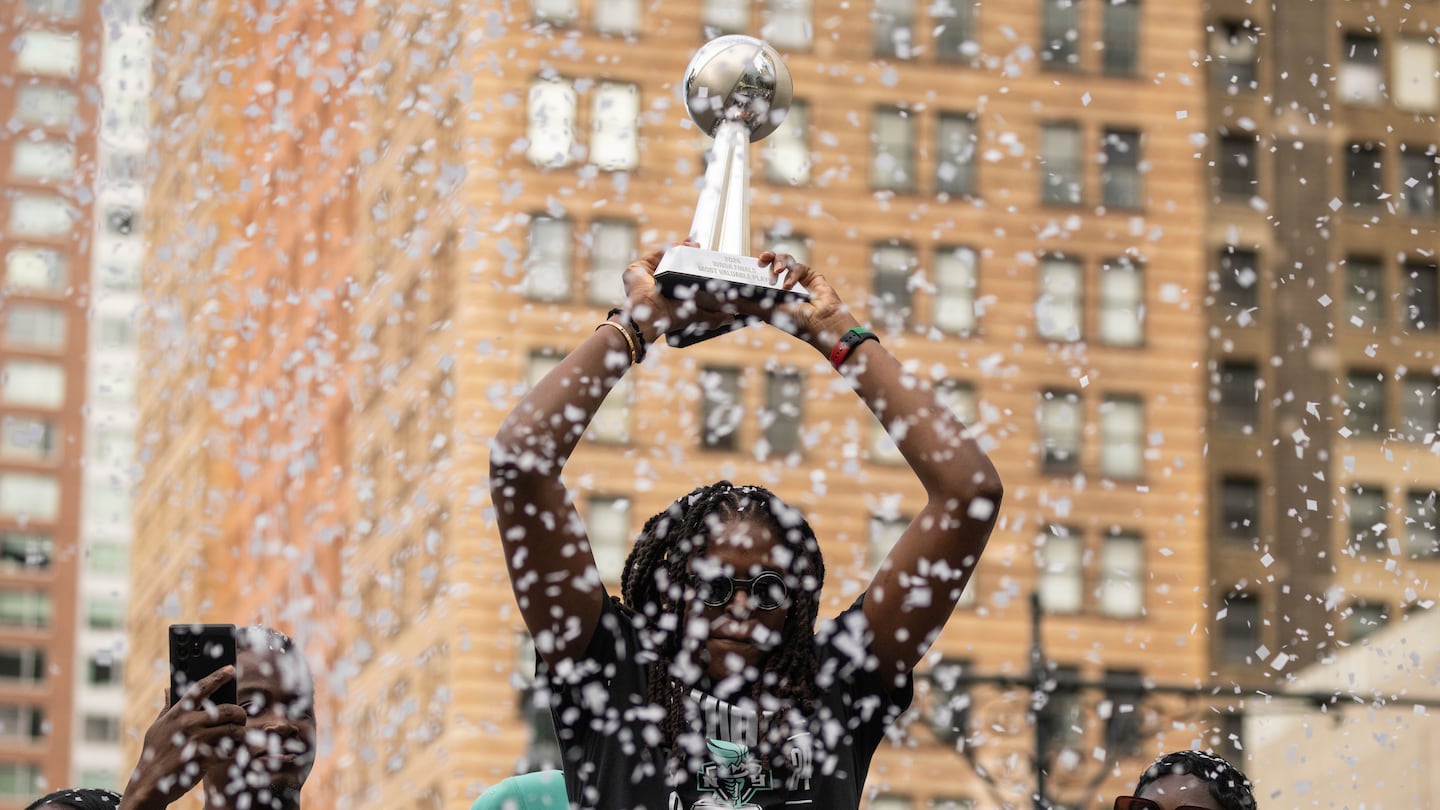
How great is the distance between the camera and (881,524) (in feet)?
144

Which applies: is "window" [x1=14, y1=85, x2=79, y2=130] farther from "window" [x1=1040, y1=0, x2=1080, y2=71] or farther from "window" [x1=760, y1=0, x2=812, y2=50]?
"window" [x1=760, y1=0, x2=812, y2=50]

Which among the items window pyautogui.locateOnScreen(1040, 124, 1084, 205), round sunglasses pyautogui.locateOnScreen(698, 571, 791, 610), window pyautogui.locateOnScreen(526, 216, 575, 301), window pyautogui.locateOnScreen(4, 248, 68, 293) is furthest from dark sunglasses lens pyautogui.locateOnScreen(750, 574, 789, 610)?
window pyautogui.locateOnScreen(4, 248, 68, 293)

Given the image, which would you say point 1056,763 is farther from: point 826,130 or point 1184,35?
point 1184,35

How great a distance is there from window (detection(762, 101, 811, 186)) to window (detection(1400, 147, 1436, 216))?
44.8ft

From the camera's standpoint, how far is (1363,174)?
5481cm

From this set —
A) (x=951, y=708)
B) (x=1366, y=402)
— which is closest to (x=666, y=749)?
(x=951, y=708)

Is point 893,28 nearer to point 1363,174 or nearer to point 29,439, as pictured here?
point 1363,174

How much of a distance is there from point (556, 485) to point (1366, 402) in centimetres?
5062

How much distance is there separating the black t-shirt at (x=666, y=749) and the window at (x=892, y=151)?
134ft

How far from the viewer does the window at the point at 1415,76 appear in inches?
2181

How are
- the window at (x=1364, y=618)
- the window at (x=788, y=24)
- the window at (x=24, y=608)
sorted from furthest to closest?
the window at (x=24, y=608) → the window at (x=1364, y=618) → the window at (x=788, y=24)

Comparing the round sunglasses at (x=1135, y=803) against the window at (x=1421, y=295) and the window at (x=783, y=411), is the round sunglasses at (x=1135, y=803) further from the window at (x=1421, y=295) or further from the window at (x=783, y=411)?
the window at (x=1421, y=295)

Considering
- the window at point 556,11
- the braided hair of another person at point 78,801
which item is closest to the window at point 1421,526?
the window at point 556,11

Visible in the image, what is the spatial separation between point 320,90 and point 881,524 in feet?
42.8
